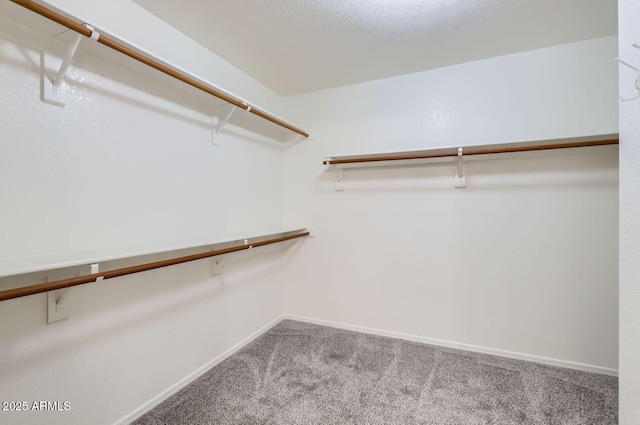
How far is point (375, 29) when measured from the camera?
6.36 feet

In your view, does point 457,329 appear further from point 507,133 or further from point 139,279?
point 139,279

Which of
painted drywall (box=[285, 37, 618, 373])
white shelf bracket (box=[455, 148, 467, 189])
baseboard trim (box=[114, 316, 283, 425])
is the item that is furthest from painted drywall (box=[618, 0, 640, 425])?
baseboard trim (box=[114, 316, 283, 425])

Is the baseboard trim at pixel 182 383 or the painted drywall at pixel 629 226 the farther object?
the baseboard trim at pixel 182 383

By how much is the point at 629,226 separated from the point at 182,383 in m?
2.51

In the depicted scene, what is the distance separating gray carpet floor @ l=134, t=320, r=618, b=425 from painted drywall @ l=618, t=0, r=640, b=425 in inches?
26.1

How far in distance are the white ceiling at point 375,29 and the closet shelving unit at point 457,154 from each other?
0.72 metres

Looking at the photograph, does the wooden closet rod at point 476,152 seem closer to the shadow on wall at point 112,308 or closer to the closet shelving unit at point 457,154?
the closet shelving unit at point 457,154

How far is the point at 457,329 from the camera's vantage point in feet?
8.11

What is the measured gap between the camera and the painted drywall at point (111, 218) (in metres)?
1.24

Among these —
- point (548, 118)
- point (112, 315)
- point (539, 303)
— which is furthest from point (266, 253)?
point (548, 118)

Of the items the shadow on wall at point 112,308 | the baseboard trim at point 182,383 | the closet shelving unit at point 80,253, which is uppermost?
the closet shelving unit at point 80,253

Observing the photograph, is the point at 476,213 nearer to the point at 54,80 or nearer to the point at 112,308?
the point at 112,308

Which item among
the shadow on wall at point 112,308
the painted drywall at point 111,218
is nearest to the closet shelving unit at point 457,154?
the painted drywall at point 111,218

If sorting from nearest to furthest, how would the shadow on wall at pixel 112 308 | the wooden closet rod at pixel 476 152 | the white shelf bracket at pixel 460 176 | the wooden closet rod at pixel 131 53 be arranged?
the wooden closet rod at pixel 131 53 → the shadow on wall at pixel 112 308 → the wooden closet rod at pixel 476 152 → the white shelf bracket at pixel 460 176
